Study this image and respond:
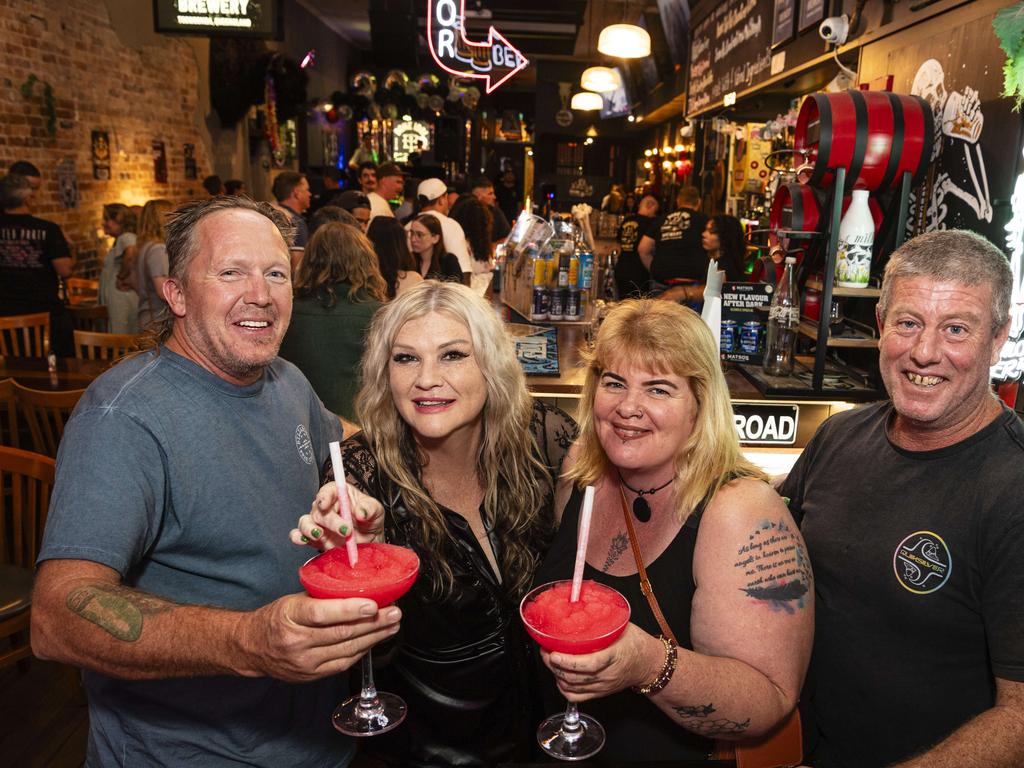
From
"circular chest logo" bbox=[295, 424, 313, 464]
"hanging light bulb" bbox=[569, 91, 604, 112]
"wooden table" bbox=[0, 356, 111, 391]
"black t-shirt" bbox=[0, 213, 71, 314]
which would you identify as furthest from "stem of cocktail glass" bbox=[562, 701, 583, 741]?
"hanging light bulb" bbox=[569, 91, 604, 112]

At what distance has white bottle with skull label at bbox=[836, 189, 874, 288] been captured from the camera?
293 cm

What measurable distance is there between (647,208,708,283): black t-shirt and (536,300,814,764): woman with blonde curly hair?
16.0 ft

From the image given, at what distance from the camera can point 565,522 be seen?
5.74 ft

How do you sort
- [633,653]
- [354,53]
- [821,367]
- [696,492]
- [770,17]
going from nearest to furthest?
[633,653], [696,492], [821,367], [770,17], [354,53]

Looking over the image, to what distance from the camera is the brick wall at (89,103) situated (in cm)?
551

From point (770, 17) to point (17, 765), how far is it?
21.8 feet

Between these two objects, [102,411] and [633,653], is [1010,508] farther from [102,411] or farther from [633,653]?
[102,411]

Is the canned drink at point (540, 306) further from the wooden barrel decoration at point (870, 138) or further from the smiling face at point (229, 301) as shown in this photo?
the smiling face at point (229, 301)

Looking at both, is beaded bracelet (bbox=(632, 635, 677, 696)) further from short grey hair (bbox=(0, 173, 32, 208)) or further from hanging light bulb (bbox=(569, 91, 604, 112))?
hanging light bulb (bbox=(569, 91, 604, 112))

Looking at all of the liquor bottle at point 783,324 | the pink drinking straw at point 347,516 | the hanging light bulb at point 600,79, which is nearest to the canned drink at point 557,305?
the liquor bottle at point 783,324

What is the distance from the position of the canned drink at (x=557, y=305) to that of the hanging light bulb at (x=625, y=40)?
383 centimetres

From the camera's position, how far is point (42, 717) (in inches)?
109

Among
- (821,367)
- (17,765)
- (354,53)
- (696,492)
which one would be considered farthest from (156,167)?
(354,53)

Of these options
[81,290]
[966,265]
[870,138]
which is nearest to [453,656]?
[966,265]
